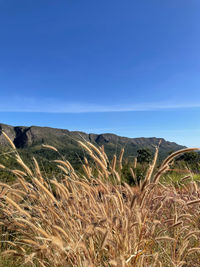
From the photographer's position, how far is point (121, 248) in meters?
2.06

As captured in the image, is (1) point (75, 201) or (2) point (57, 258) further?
(1) point (75, 201)

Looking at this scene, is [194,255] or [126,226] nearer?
[126,226]

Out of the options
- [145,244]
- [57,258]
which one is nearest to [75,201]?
[57,258]

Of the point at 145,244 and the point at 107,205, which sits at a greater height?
the point at 107,205

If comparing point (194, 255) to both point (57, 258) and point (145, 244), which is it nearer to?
point (145, 244)

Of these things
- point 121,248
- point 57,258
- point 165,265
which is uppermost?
point 121,248

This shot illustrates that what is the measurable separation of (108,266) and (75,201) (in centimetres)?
88

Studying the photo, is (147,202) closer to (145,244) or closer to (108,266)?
(145,244)

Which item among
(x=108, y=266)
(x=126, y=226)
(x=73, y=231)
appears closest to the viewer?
(x=126, y=226)

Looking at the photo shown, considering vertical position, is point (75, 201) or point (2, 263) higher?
point (75, 201)

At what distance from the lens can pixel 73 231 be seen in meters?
2.27

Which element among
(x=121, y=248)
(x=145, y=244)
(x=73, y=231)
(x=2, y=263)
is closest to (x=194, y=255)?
(x=145, y=244)

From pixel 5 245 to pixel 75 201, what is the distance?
2279mm

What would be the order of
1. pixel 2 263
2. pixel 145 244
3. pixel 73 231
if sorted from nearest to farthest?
pixel 73 231
pixel 145 244
pixel 2 263
